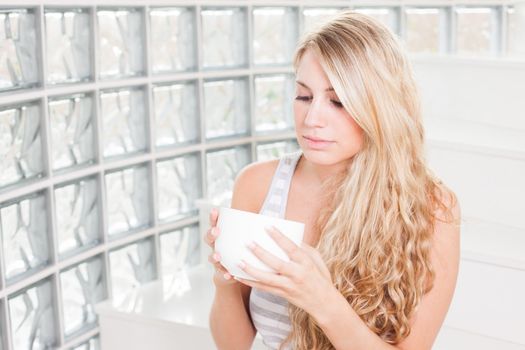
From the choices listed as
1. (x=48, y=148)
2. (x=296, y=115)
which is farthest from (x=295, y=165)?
(x=48, y=148)

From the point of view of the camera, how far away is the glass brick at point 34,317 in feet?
6.41

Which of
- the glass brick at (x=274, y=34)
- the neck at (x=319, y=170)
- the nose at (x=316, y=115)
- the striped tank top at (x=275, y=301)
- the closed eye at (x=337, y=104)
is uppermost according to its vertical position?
the glass brick at (x=274, y=34)

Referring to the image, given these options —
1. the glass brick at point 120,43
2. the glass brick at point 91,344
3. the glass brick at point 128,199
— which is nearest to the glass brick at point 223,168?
the glass brick at point 128,199

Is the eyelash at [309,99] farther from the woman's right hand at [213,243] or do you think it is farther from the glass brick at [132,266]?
the glass brick at [132,266]

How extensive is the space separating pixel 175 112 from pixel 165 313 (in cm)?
62

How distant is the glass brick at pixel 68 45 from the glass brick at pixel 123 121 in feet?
0.37

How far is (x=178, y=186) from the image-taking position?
8.08 feet

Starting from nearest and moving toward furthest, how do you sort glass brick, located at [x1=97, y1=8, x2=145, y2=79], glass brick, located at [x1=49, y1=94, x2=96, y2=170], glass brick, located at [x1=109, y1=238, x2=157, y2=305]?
glass brick, located at [x1=49, y1=94, x2=96, y2=170] < glass brick, located at [x1=97, y1=8, x2=145, y2=79] < glass brick, located at [x1=109, y1=238, x2=157, y2=305]

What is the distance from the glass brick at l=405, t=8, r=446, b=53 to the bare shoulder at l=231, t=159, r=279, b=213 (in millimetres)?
1507

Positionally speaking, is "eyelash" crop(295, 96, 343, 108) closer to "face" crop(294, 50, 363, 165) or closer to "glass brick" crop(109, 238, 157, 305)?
"face" crop(294, 50, 363, 165)

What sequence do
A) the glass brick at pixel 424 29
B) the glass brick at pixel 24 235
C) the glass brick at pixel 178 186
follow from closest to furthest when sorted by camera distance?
the glass brick at pixel 24 235, the glass brick at pixel 178 186, the glass brick at pixel 424 29

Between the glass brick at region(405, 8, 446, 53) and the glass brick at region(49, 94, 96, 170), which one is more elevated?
the glass brick at region(405, 8, 446, 53)

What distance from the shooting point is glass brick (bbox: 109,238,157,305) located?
2301 millimetres

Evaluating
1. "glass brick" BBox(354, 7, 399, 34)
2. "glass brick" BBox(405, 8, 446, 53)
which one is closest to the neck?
"glass brick" BBox(354, 7, 399, 34)
